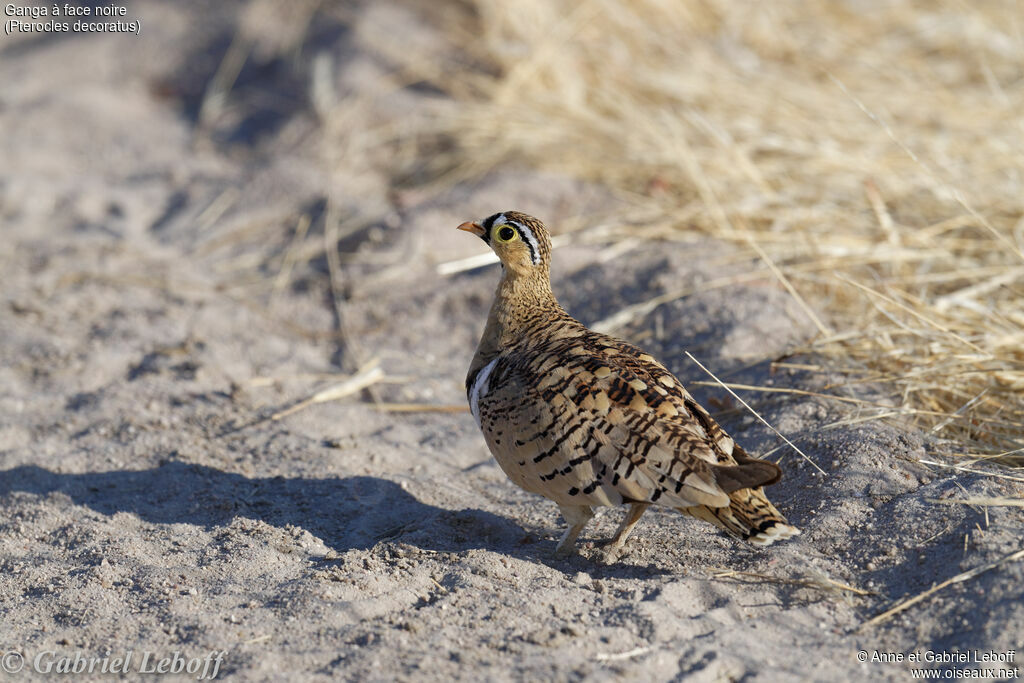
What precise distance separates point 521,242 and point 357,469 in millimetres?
1352

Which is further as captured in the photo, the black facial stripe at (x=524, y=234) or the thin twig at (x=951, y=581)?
the black facial stripe at (x=524, y=234)

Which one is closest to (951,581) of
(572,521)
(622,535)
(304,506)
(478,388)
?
(622,535)

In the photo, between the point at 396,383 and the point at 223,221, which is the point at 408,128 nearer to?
the point at 223,221

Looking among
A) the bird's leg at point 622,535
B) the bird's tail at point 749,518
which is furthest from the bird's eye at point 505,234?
the bird's tail at point 749,518

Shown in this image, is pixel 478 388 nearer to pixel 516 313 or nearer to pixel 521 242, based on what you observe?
pixel 516 313

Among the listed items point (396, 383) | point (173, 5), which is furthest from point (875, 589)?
point (173, 5)

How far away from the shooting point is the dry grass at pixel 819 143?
4.58 metres

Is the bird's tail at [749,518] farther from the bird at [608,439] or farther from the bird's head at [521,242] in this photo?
the bird's head at [521,242]

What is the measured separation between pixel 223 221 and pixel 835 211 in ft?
14.8

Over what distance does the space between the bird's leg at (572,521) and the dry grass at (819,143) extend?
149cm

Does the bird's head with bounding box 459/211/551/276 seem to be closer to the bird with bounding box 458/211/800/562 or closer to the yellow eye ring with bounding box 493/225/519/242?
the yellow eye ring with bounding box 493/225/519/242

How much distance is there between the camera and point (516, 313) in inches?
162

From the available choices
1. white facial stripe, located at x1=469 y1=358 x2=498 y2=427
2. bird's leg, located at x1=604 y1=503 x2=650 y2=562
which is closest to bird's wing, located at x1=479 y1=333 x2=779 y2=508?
white facial stripe, located at x1=469 y1=358 x2=498 y2=427

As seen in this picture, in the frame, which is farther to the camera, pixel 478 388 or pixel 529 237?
pixel 529 237
